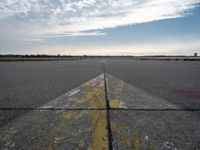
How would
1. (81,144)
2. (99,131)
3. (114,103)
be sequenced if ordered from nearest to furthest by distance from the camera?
1. (81,144)
2. (99,131)
3. (114,103)

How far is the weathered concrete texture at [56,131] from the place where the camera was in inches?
94.0

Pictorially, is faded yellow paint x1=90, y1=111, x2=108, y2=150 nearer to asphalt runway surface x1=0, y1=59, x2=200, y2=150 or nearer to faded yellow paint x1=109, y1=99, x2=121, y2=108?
asphalt runway surface x1=0, y1=59, x2=200, y2=150

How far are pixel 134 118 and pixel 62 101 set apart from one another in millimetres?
1782

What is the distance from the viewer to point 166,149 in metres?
2.30

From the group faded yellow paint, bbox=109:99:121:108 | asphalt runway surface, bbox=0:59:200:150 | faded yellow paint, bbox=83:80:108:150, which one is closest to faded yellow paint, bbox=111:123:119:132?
asphalt runway surface, bbox=0:59:200:150

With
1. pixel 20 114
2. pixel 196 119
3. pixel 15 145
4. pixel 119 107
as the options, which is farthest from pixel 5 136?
pixel 196 119

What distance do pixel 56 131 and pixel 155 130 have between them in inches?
50.5

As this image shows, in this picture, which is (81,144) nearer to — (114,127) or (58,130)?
(58,130)

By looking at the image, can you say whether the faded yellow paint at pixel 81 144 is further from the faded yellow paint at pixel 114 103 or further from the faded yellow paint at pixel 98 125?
the faded yellow paint at pixel 114 103

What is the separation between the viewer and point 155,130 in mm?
2836

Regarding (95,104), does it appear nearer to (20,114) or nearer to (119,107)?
(119,107)

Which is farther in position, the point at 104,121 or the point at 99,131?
the point at 104,121

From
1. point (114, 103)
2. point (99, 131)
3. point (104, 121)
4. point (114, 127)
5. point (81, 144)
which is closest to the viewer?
point (81, 144)

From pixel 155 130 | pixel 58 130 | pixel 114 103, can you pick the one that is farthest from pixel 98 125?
pixel 114 103
